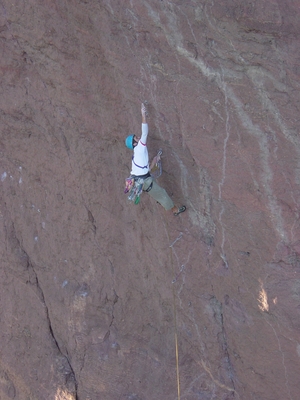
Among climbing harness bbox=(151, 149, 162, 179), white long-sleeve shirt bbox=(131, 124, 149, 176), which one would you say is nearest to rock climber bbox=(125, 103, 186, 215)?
white long-sleeve shirt bbox=(131, 124, 149, 176)

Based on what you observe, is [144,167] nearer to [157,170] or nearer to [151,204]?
[157,170]

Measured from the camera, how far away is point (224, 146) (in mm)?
4645

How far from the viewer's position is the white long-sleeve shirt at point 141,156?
477 cm

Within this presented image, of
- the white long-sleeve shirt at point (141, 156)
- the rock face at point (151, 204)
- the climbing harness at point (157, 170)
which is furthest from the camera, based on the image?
the climbing harness at point (157, 170)

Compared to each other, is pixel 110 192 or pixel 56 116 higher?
pixel 56 116

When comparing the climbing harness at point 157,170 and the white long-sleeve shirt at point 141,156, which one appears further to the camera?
the climbing harness at point 157,170

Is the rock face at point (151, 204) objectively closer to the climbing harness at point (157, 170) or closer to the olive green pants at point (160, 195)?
the climbing harness at point (157, 170)

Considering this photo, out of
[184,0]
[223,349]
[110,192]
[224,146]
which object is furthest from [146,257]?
[184,0]

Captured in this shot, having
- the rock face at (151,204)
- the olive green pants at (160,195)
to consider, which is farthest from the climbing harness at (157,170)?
the olive green pants at (160,195)

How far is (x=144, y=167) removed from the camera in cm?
498

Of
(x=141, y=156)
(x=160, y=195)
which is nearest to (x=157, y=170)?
(x=160, y=195)

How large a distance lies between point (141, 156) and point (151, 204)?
93cm

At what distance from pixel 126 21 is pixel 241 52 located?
1.22 meters

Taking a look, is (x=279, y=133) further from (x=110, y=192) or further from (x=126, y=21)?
(x=110, y=192)
